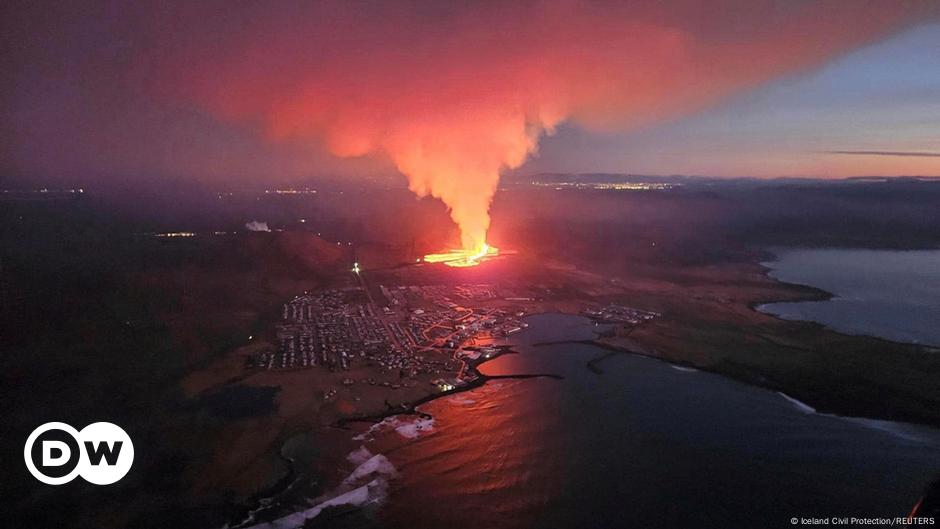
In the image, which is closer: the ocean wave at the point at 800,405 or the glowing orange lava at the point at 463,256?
the ocean wave at the point at 800,405

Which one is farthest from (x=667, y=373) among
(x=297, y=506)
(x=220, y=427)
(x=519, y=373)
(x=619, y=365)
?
(x=220, y=427)

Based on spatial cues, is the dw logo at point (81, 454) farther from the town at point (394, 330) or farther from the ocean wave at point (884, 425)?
the ocean wave at point (884, 425)

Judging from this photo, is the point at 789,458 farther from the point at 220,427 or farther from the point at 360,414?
the point at 220,427

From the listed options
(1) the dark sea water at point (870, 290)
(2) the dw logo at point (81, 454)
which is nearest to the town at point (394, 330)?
(2) the dw logo at point (81, 454)

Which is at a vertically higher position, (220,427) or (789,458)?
(220,427)

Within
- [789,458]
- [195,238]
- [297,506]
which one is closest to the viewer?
[297,506]

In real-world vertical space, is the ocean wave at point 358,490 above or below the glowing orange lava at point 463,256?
below

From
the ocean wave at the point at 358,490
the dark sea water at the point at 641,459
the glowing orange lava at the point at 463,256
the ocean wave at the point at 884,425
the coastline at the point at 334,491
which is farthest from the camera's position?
the glowing orange lava at the point at 463,256
